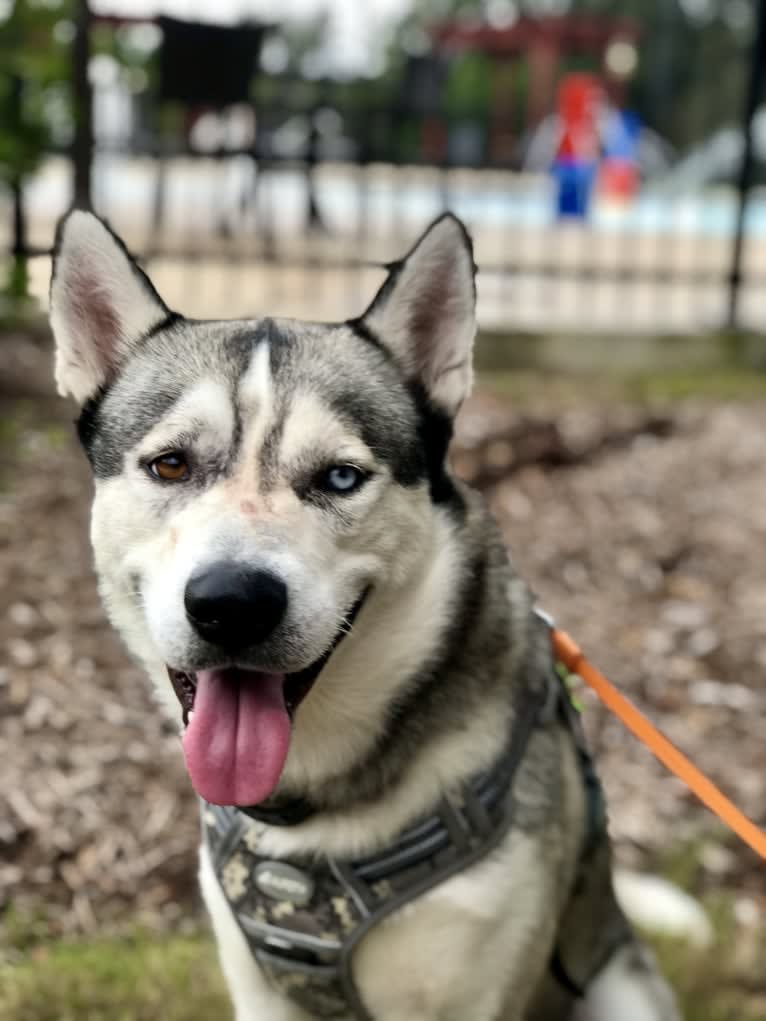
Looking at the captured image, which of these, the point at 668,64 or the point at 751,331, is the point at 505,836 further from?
the point at 668,64

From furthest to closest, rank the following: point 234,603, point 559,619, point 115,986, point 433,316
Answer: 1. point 559,619
2. point 115,986
3. point 433,316
4. point 234,603

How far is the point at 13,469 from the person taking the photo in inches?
235

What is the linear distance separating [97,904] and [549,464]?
3.86 m

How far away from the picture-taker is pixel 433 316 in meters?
2.51

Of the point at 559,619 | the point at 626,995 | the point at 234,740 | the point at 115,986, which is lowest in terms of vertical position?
the point at 559,619

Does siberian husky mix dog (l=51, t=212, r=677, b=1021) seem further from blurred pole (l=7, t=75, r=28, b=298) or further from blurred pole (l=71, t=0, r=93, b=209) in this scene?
blurred pole (l=71, t=0, r=93, b=209)

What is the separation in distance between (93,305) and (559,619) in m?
3.31

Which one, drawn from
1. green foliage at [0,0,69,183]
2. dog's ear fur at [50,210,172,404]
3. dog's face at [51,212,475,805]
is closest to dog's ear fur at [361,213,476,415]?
dog's face at [51,212,475,805]

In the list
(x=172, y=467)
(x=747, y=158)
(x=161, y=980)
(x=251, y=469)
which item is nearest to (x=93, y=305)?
(x=172, y=467)

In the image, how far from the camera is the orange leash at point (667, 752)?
7.93 feet

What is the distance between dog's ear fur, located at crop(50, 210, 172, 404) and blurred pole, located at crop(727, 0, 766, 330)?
7238 mm

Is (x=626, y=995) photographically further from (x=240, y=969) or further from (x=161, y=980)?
(x=161, y=980)

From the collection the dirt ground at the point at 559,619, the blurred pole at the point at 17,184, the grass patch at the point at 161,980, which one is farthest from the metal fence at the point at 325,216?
the grass patch at the point at 161,980

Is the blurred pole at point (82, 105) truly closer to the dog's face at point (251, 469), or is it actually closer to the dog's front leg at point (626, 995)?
the dog's face at point (251, 469)
